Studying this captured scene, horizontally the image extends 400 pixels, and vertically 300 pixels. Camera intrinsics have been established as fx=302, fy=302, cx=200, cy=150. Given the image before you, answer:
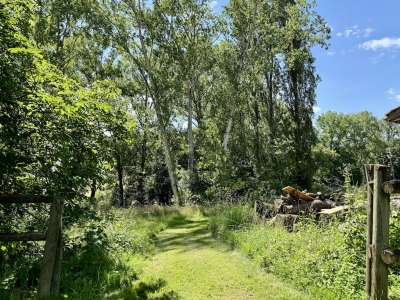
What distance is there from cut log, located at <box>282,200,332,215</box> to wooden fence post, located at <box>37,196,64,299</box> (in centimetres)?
619

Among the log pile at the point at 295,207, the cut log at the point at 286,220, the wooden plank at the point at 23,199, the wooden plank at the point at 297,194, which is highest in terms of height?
the wooden plank at the point at 297,194

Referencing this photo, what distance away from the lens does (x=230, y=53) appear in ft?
69.3

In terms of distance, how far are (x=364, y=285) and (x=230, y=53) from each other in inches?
753

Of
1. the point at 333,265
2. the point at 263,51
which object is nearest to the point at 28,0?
the point at 333,265

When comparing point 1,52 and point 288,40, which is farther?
point 288,40

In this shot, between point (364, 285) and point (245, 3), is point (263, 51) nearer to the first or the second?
point (245, 3)

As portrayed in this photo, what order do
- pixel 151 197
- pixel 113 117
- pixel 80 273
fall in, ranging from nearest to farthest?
pixel 80 273
pixel 113 117
pixel 151 197

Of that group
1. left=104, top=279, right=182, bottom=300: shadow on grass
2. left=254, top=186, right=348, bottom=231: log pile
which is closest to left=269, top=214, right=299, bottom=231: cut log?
A: left=254, top=186, right=348, bottom=231: log pile

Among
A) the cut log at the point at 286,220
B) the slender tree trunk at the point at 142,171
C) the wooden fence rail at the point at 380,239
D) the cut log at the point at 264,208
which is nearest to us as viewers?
the wooden fence rail at the point at 380,239

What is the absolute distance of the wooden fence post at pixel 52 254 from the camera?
4027 mm

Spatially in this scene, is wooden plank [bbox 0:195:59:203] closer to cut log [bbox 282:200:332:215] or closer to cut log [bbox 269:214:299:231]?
cut log [bbox 269:214:299:231]

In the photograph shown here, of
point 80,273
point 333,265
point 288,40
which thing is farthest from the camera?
point 288,40

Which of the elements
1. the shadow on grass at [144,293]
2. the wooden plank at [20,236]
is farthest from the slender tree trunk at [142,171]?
the wooden plank at [20,236]

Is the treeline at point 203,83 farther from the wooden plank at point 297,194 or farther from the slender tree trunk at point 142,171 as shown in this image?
the wooden plank at point 297,194
